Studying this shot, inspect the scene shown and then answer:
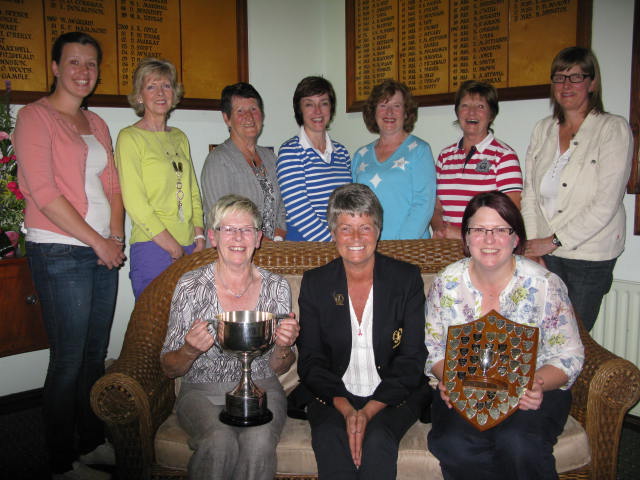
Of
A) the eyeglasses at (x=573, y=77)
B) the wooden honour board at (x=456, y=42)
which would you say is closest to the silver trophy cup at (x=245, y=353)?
the eyeglasses at (x=573, y=77)

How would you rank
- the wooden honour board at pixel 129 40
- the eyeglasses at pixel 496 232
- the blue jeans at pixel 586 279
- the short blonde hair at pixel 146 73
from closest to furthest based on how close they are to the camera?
the eyeglasses at pixel 496 232 → the blue jeans at pixel 586 279 → the short blonde hair at pixel 146 73 → the wooden honour board at pixel 129 40

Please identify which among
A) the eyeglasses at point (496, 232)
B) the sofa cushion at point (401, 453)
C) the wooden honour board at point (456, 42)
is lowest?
the sofa cushion at point (401, 453)

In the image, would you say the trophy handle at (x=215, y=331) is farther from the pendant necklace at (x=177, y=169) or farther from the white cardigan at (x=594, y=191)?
the white cardigan at (x=594, y=191)

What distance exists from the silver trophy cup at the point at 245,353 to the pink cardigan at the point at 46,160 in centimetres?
96

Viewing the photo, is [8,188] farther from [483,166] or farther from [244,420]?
[483,166]

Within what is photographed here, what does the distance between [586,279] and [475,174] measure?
0.74m

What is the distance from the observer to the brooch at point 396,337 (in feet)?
7.22

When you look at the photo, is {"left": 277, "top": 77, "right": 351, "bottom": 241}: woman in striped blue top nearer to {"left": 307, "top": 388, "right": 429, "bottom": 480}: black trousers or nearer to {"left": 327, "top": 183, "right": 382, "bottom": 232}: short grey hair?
{"left": 327, "top": 183, "right": 382, "bottom": 232}: short grey hair

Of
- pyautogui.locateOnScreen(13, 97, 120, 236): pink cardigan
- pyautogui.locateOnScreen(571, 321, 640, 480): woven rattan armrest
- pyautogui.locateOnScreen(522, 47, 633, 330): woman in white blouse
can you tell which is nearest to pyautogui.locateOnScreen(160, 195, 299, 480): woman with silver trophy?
pyautogui.locateOnScreen(13, 97, 120, 236): pink cardigan

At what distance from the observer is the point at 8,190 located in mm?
2844

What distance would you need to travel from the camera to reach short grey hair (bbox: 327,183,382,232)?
2225mm

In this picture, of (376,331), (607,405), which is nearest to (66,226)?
Answer: (376,331)

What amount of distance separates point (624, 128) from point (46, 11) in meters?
3.08

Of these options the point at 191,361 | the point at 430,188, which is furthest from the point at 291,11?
the point at 191,361
